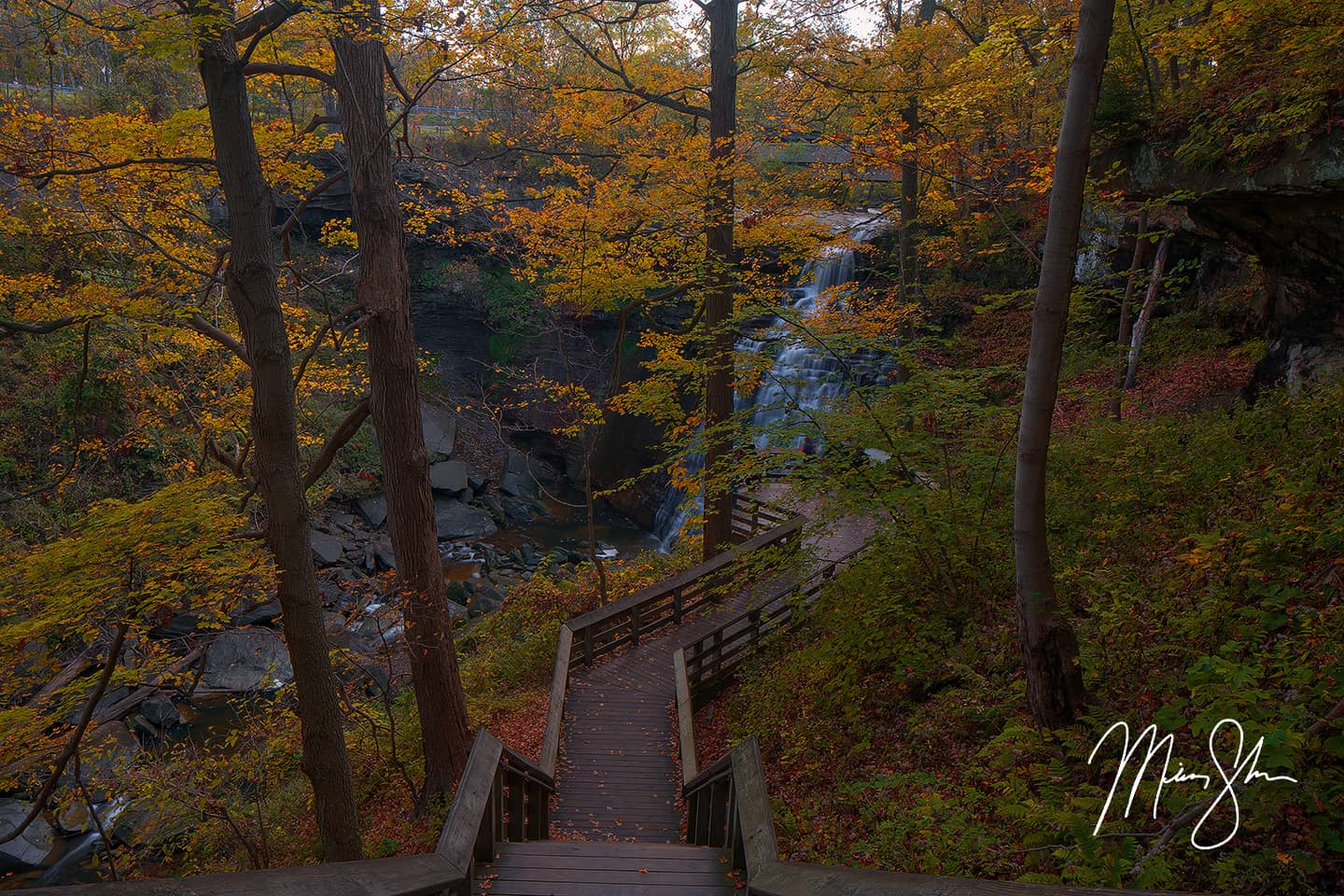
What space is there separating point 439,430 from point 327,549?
24.7 feet

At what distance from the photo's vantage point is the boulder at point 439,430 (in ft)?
80.7

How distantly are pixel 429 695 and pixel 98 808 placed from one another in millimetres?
7253

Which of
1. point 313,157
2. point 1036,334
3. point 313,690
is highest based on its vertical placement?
point 313,157

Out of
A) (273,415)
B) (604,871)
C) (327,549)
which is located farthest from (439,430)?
(604,871)

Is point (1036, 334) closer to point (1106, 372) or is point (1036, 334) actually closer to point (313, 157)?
point (1106, 372)

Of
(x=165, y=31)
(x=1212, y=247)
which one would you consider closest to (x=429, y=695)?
(x=165, y=31)

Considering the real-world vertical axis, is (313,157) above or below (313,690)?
above

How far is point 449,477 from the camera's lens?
23.5m

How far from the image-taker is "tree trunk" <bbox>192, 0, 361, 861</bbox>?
474 cm

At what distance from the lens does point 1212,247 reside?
13117 mm

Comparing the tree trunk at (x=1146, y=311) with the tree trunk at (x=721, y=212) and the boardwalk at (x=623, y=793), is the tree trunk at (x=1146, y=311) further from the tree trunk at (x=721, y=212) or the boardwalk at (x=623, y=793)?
the tree trunk at (x=721, y=212)

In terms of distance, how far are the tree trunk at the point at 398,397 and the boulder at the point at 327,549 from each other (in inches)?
481
